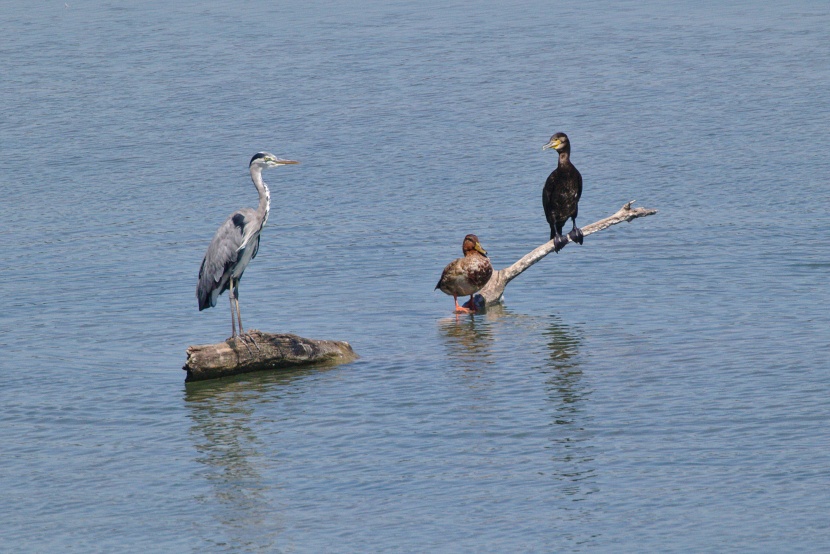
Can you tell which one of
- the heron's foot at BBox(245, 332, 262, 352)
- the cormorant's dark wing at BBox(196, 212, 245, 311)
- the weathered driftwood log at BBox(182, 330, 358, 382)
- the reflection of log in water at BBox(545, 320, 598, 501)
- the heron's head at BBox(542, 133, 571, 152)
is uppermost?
the heron's head at BBox(542, 133, 571, 152)

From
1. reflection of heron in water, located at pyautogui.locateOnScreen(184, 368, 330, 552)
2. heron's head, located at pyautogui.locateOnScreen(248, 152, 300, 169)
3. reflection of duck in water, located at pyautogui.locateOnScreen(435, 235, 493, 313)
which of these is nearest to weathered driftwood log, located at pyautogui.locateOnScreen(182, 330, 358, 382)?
reflection of heron in water, located at pyautogui.locateOnScreen(184, 368, 330, 552)

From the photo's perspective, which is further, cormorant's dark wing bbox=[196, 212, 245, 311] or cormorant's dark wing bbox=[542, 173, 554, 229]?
cormorant's dark wing bbox=[542, 173, 554, 229]

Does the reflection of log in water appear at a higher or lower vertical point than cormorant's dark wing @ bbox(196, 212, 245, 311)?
lower

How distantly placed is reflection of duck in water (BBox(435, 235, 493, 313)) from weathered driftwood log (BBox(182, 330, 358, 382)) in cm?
372

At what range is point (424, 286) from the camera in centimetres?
2375

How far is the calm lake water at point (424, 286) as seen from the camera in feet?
44.2

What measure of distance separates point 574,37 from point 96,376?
31.8m

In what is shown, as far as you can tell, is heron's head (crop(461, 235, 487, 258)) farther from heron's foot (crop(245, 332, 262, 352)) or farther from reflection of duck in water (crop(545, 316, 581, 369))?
heron's foot (crop(245, 332, 262, 352))

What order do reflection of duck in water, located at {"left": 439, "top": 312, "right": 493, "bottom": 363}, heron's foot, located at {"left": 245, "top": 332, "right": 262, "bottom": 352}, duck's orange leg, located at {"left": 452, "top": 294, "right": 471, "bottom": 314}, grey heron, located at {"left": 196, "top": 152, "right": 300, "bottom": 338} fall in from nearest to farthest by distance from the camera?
heron's foot, located at {"left": 245, "top": 332, "right": 262, "bottom": 352} < grey heron, located at {"left": 196, "top": 152, "right": 300, "bottom": 338} < reflection of duck in water, located at {"left": 439, "top": 312, "right": 493, "bottom": 363} < duck's orange leg, located at {"left": 452, "top": 294, "right": 471, "bottom": 314}

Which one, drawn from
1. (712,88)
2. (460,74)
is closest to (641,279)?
(712,88)

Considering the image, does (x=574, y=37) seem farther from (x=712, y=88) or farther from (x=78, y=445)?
(x=78, y=445)

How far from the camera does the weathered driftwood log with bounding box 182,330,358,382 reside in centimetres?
1731

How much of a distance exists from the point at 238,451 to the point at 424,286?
29.2 feet

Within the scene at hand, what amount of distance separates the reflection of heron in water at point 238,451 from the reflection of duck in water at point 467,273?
3.93 metres
